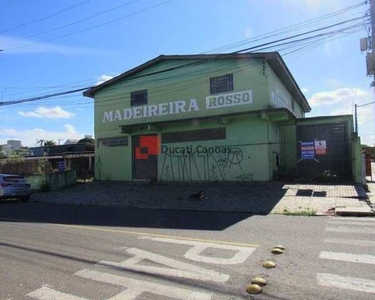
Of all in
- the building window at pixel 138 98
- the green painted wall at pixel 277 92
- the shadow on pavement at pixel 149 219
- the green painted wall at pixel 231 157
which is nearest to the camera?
the shadow on pavement at pixel 149 219

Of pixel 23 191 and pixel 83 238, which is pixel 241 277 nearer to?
pixel 83 238

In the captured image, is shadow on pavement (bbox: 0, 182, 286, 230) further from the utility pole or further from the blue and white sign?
the utility pole

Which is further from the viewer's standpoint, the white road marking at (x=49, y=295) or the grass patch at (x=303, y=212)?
the grass patch at (x=303, y=212)

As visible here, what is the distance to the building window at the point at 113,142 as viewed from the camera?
82.5 feet

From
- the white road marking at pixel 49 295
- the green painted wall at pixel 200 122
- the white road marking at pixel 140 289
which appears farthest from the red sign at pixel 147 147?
the white road marking at pixel 49 295

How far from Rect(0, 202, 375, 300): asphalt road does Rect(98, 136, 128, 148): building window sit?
568 inches

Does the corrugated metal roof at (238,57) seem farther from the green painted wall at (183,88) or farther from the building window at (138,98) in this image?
the building window at (138,98)

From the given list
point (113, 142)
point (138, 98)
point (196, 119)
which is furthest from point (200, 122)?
point (113, 142)

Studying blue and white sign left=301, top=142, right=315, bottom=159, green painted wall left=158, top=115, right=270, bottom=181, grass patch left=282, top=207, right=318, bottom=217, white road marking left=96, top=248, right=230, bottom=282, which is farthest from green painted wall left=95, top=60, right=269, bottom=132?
white road marking left=96, top=248, right=230, bottom=282

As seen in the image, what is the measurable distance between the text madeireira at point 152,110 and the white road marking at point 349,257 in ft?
53.3

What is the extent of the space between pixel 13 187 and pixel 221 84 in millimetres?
12046

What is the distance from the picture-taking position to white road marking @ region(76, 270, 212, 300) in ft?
15.9

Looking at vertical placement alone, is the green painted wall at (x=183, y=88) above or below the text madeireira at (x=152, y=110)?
above

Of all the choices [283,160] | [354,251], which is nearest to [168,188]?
[283,160]
